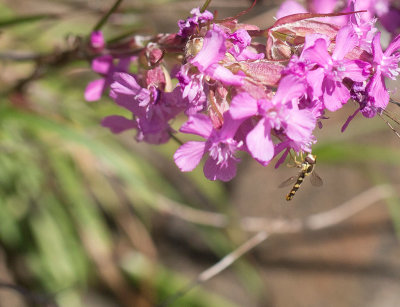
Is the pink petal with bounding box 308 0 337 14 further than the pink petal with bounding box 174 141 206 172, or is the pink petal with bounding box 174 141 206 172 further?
the pink petal with bounding box 308 0 337 14

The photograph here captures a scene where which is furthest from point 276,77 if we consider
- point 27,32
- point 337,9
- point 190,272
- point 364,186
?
point 190,272

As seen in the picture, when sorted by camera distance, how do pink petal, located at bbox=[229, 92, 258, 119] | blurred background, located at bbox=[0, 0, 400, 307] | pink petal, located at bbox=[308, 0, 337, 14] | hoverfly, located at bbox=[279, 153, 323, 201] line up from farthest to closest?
1. blurred background, located at bbox=[0, 0, 400, 307]
2. pink petal, located at bbox=[308, 0, 337, 14]
3. hoverfly, located at bbox=[279, 153, 323, 201]
4. pink petal, located at bbox=[229, 92, 258, 119]

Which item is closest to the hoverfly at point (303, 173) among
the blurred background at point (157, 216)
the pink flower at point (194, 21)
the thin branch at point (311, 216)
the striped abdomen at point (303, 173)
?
the striped abdomen at point (303, 173)

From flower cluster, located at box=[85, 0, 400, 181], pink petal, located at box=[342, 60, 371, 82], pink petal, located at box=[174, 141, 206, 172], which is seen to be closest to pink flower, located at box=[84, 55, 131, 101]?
flower cluster, located at box=[85, 0, 400, 181]

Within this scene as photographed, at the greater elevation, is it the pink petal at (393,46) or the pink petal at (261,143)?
the pink petal at (393,46)

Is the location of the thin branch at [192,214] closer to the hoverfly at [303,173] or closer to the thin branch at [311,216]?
the thin branch at [311,216]

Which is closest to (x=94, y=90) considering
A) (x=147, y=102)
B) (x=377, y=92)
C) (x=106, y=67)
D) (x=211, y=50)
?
(x=106, y=67)

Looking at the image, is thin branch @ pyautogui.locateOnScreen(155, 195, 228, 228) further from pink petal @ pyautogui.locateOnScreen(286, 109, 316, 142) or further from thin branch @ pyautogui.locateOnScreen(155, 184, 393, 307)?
pink petal @ pyautogui.locateOnScreen(286, 109, 316, 142)

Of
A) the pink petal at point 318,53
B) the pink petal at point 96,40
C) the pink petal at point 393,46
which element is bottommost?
the pink petal at point 96,40

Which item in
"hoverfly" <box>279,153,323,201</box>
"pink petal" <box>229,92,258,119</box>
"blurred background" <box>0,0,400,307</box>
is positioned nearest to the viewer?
"pink petal" <box>229,92,258,119</box>
